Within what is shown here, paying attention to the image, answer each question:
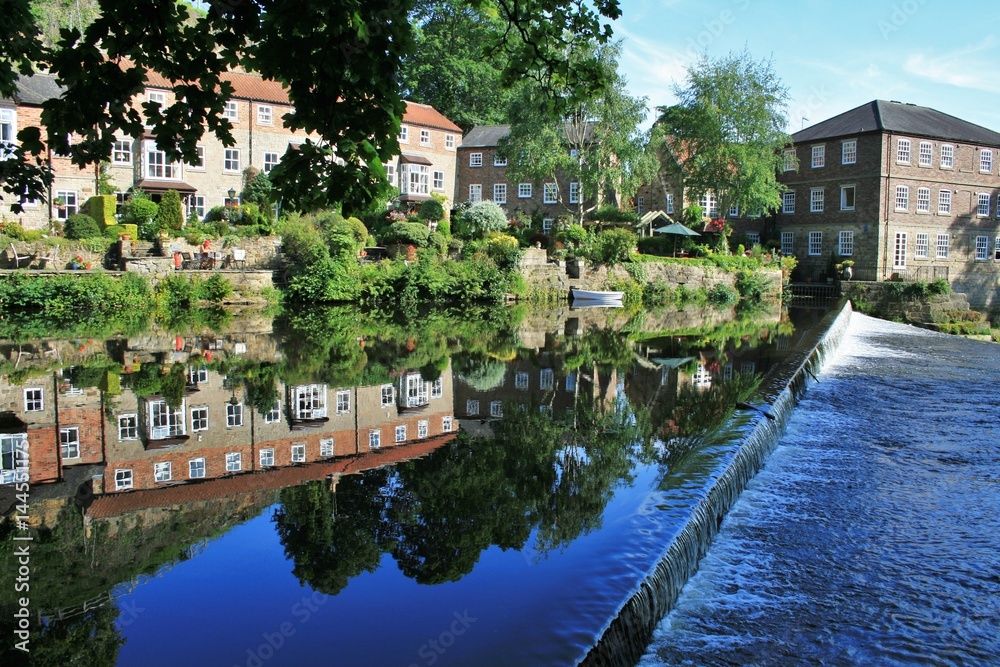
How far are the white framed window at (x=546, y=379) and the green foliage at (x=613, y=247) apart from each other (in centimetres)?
1964

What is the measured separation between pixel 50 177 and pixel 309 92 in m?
2.27

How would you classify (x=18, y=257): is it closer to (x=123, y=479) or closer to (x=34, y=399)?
(x=34, y=399)

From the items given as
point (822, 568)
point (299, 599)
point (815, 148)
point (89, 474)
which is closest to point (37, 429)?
point (89, 474)

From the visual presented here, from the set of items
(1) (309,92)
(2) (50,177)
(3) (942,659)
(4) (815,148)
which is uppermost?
(4) (815,148)

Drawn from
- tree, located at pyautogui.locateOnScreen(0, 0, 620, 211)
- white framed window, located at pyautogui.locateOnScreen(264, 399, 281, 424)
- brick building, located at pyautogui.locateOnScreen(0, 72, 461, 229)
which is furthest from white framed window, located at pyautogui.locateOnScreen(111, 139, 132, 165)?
A: tree, located at pyautogui.locateOnScreen(0, 0, 620, 211)

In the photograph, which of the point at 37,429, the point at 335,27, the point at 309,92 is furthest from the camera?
the point at 37,429

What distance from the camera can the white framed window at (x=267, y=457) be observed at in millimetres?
8009

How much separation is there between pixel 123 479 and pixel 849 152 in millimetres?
43168

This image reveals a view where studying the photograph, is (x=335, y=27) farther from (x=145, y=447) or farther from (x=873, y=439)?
(x=873, y=439)

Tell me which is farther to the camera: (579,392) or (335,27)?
(579,392)

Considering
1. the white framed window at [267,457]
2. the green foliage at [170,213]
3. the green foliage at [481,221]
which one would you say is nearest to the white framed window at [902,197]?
the green foliage at [481,221]

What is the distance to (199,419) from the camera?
10.0 metres

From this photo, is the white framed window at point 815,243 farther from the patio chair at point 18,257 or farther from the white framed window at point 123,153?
the patio chair at point 18,257

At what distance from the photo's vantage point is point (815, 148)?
144 feet
